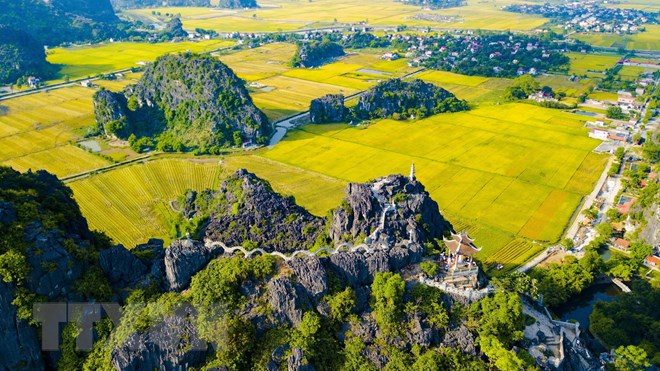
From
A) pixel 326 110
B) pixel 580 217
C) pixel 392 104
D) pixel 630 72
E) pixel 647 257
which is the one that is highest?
pixel 326 110

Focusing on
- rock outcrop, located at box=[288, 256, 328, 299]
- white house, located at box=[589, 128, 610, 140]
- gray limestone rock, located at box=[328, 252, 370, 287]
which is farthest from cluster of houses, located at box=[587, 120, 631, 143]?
rock outcrop, located at box=[288, 256, 328, 299]

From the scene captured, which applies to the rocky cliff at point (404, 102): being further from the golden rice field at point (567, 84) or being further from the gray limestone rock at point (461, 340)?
the gray limestone rock at point (461, 340)

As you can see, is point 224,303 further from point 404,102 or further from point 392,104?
point 404,102

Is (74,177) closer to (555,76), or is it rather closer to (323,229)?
(323,229)

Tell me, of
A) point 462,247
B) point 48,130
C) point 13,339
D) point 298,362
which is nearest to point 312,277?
point 298,362

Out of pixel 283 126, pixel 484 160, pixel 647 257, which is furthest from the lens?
pixel 283 126

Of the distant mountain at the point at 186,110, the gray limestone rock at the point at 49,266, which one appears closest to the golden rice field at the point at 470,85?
the distant mountain at the point at 186,110

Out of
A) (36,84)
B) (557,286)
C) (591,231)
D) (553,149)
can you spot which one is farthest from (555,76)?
(36,84)
